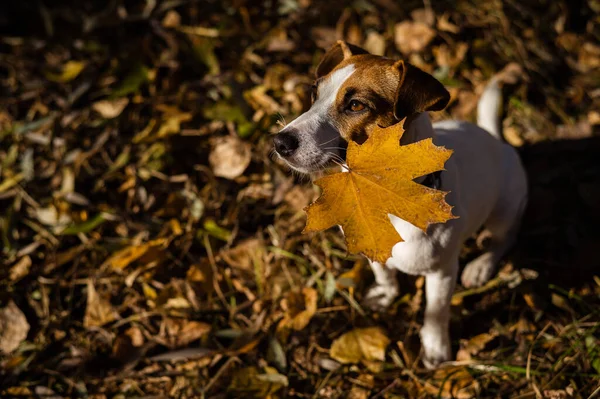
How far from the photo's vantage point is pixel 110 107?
445 centimetres

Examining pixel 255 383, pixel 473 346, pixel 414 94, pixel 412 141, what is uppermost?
pixel 414 94

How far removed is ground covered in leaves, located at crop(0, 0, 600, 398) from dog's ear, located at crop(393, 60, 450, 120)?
1.52 meters

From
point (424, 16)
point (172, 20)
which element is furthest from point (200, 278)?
point (424, 16)

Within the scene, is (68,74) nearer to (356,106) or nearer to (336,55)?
(336,55)

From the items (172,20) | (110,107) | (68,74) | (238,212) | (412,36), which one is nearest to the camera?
(238,212)

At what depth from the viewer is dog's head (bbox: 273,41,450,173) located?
232cm

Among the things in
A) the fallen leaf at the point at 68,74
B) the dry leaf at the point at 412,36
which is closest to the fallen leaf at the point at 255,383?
the dry leaf at the point at 412,36

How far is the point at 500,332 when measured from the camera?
3205mm

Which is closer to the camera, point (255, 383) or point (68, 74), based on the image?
point (255, 383)

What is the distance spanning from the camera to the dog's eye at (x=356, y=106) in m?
2.39

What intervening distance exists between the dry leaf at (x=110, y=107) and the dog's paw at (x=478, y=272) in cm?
317

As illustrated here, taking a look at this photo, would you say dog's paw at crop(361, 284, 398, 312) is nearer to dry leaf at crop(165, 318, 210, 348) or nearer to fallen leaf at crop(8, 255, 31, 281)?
dry leaf at crop(165, 318, 210, 348)

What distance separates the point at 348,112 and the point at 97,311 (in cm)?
236

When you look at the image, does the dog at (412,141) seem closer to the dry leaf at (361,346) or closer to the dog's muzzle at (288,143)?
the dog's muzzle at (288,143)
